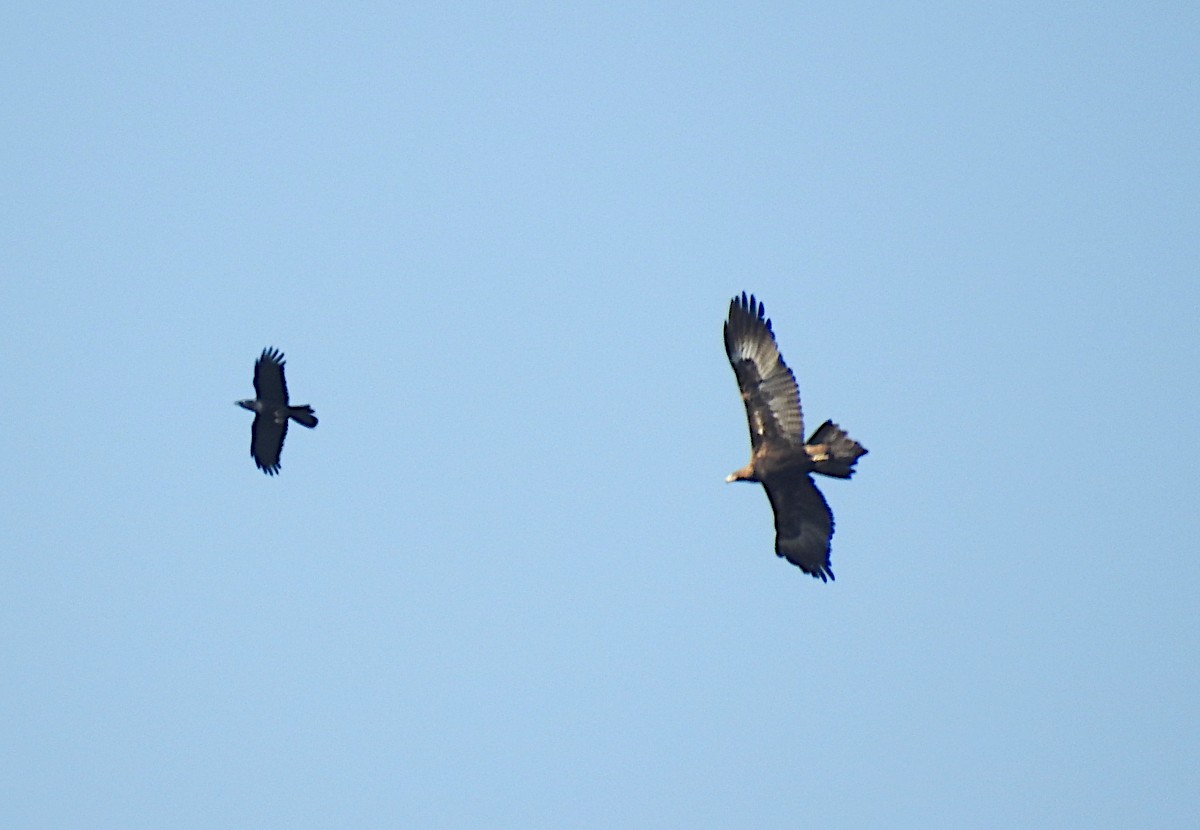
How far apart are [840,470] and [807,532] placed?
6.95 feet

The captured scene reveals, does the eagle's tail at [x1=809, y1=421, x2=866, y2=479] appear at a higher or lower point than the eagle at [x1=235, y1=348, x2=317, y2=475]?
lower

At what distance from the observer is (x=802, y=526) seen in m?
27.2

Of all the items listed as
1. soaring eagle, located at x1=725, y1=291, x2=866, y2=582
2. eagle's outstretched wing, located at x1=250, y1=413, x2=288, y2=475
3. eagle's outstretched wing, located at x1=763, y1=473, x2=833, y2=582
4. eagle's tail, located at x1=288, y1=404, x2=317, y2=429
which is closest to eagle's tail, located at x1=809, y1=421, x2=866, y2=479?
soaring eagle, located at x1=725, y1=291, x2=866, y2=582

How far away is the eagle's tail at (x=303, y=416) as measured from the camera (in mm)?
32750

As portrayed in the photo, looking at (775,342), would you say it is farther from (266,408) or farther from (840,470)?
(266,408)

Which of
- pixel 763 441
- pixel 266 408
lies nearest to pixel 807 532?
pixel 763 441

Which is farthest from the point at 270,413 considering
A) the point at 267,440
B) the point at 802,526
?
the point at 802,526

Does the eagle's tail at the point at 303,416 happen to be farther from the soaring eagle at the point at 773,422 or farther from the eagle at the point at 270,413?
the soaring eagle at the point at 773,422

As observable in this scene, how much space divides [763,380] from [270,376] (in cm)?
1094

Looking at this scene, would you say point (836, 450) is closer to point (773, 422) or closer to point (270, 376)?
point (773, 422)

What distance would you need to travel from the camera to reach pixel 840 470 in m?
25.3

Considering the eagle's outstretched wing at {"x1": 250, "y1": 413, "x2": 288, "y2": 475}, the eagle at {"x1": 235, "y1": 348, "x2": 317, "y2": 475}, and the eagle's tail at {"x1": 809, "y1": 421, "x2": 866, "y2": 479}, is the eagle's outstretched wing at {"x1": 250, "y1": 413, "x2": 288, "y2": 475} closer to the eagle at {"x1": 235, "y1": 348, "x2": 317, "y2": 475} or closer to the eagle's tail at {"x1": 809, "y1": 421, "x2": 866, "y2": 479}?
the eagle at {"x1": 235, "y1": 348, "x2": 317, "y2": 475}

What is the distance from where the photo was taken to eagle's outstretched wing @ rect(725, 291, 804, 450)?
25906 millimetres

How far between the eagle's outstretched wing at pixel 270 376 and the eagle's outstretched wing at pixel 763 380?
1024 centimetres
